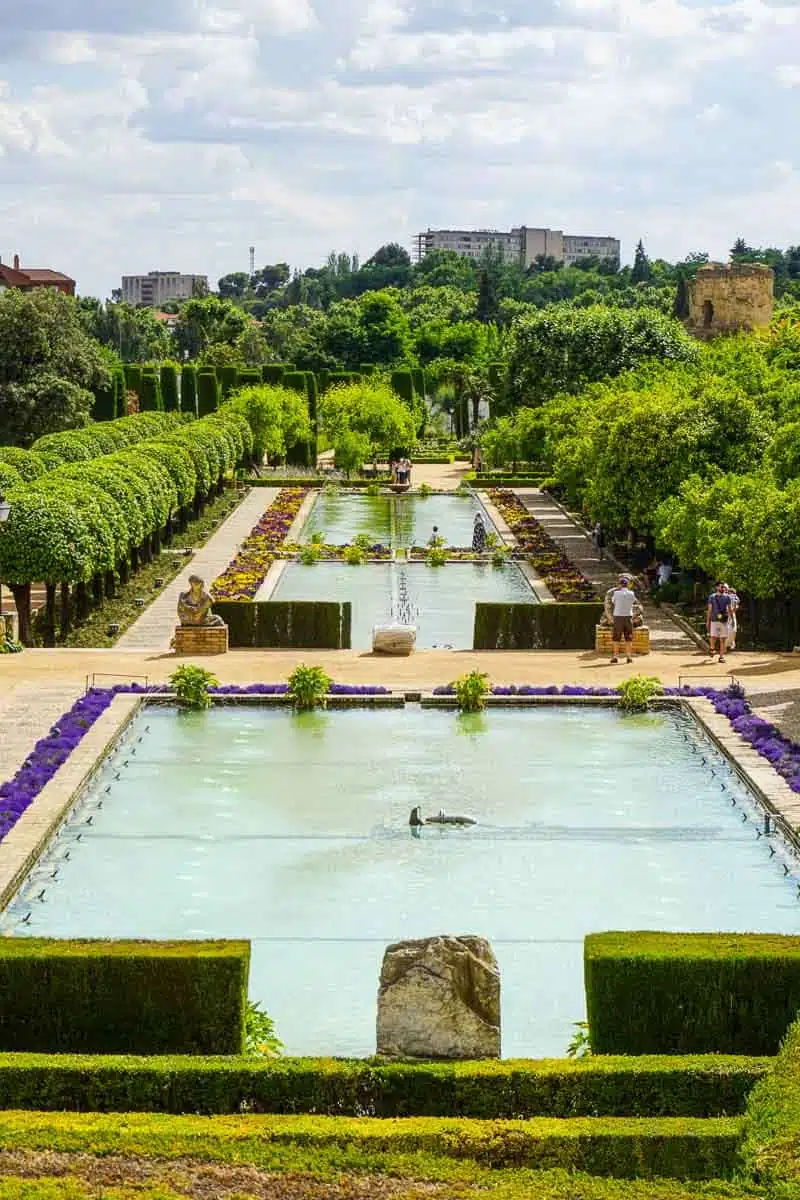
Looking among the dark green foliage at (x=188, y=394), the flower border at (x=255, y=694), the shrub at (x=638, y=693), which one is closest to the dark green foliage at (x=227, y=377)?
the dark green foliage at (x=188, y=394)

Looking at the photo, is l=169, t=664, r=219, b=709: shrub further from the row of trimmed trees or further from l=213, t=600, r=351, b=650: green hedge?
the row of trimmed trees

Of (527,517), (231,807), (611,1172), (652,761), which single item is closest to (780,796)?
(652,761)

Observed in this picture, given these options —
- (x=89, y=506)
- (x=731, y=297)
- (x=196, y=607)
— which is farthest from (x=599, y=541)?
(x=731, y=297)

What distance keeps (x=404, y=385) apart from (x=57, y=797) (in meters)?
64.0

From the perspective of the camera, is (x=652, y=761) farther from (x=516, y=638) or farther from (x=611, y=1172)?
(x=611, y=1172)

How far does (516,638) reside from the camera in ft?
85.4

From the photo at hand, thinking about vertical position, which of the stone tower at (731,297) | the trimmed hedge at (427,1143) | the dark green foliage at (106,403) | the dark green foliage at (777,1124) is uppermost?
the stone tower at (731,297)

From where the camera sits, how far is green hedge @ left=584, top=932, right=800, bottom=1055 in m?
11.3

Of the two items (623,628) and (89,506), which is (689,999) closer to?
(623,628)

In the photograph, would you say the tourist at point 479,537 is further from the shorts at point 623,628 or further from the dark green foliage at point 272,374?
the dark green foliage at point 272,374

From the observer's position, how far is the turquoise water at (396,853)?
1349cm

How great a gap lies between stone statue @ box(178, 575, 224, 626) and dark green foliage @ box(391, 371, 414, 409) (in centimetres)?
5512

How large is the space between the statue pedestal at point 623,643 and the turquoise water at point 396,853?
3607mm

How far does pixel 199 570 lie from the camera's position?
122 ft
